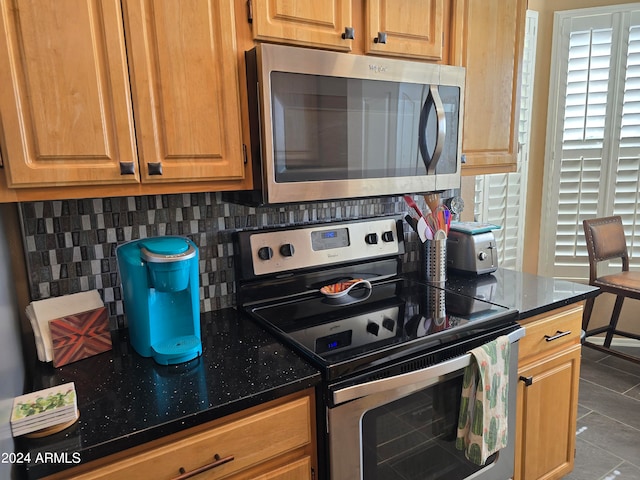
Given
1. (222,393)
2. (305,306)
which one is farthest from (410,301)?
(222,393)

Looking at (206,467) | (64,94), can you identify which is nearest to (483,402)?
(206,467)

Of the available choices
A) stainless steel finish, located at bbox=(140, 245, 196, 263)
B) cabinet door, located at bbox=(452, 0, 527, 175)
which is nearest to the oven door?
stainless steel finish, located at bbox=(140, 245, 196, 263)

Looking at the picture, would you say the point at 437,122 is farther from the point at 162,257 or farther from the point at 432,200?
the point at 162,257

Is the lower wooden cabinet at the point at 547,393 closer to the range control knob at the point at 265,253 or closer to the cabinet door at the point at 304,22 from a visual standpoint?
the range control knob at the point at 265,253

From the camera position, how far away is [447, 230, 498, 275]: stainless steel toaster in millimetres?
1819

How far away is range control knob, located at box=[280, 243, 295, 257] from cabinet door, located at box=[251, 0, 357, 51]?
66 centimetres

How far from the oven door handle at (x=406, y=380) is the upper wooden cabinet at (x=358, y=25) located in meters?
0.97

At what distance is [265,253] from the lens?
152 cm

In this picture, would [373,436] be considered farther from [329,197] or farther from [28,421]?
[28,421]

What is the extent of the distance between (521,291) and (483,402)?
548mm

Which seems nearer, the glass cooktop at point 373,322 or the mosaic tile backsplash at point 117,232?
the glass cooktop at point 373,322

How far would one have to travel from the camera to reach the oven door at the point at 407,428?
110 cm

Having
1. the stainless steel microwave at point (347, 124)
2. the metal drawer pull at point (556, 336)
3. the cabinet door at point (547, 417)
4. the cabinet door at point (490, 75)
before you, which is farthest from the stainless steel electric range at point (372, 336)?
the cabinet door at point (490, 75)

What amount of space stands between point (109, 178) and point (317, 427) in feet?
2.66
